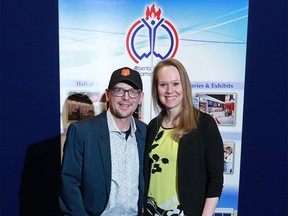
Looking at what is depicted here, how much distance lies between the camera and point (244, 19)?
199 centimetres

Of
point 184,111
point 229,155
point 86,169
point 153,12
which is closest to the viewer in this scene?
point 86,169

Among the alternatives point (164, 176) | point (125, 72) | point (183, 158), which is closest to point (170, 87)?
point (125, 72)

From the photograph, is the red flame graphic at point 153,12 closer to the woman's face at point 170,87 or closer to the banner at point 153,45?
the banner at point 153,45

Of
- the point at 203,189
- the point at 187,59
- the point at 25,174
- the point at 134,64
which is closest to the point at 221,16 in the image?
the point at 187,59

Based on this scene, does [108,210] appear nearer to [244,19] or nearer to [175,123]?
[175,123]

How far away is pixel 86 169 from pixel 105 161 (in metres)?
0.11

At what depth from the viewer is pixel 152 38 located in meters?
2.02

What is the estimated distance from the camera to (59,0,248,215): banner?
1.99m

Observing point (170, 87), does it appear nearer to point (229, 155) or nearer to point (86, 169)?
point (86, 169)

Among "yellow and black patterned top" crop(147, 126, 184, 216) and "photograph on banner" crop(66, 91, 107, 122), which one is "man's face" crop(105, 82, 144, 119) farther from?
"photograph on banner" crop(66, 91, 107, 122)

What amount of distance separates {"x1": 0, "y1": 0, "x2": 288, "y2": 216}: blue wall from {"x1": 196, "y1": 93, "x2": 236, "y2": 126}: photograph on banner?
15 cm

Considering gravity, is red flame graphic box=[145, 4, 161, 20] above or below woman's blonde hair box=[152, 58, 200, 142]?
above

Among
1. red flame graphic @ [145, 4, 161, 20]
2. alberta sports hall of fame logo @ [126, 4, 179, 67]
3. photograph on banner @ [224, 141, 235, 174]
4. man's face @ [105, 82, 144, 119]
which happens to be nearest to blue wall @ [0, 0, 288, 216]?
photograph on banner @ [224, 141, 235, 174]

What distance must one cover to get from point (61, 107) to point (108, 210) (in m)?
0.95
